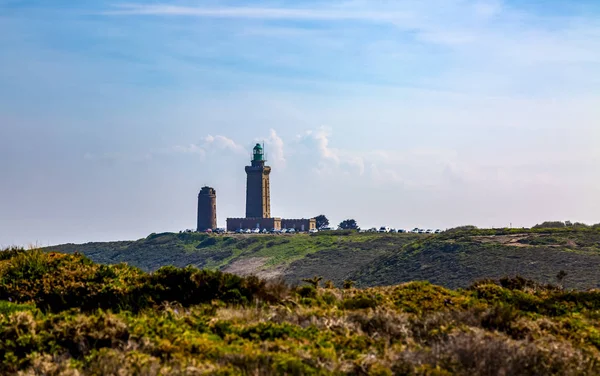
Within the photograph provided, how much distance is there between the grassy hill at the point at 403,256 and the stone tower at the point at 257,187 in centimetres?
2995

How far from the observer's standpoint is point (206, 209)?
601ft

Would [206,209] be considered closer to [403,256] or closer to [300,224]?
[300,224]

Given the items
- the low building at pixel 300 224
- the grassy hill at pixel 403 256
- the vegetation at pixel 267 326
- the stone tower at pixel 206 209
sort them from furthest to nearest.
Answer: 1. the stone tower at pixel 206 209
2. the low building at pixel 300 224
3. the grassy hill at pixel 403 256
4. the vegetation at pixel 267 326

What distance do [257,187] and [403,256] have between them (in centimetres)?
9036

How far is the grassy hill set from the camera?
243ft

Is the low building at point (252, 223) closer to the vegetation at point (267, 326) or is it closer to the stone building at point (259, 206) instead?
the stone building at point (259, 206)

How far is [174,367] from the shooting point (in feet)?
40.4

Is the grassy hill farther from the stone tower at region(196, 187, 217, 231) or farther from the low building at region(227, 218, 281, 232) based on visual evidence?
the stone tower at region(196, 187, 217, 231)

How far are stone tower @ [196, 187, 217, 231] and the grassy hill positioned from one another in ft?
106

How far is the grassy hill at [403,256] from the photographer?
2911 inches

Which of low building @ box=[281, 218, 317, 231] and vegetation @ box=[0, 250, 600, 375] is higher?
low building @ box=[281, 218, 317, 231]

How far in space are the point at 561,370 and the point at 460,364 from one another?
1.66 meters

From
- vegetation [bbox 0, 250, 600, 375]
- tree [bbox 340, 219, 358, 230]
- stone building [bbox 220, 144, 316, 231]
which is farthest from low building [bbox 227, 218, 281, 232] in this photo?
vegetation [bbox 0, 250, 600, 375]

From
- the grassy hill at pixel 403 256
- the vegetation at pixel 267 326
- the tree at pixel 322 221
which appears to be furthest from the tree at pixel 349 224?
the vegetation at pixel 267 326
